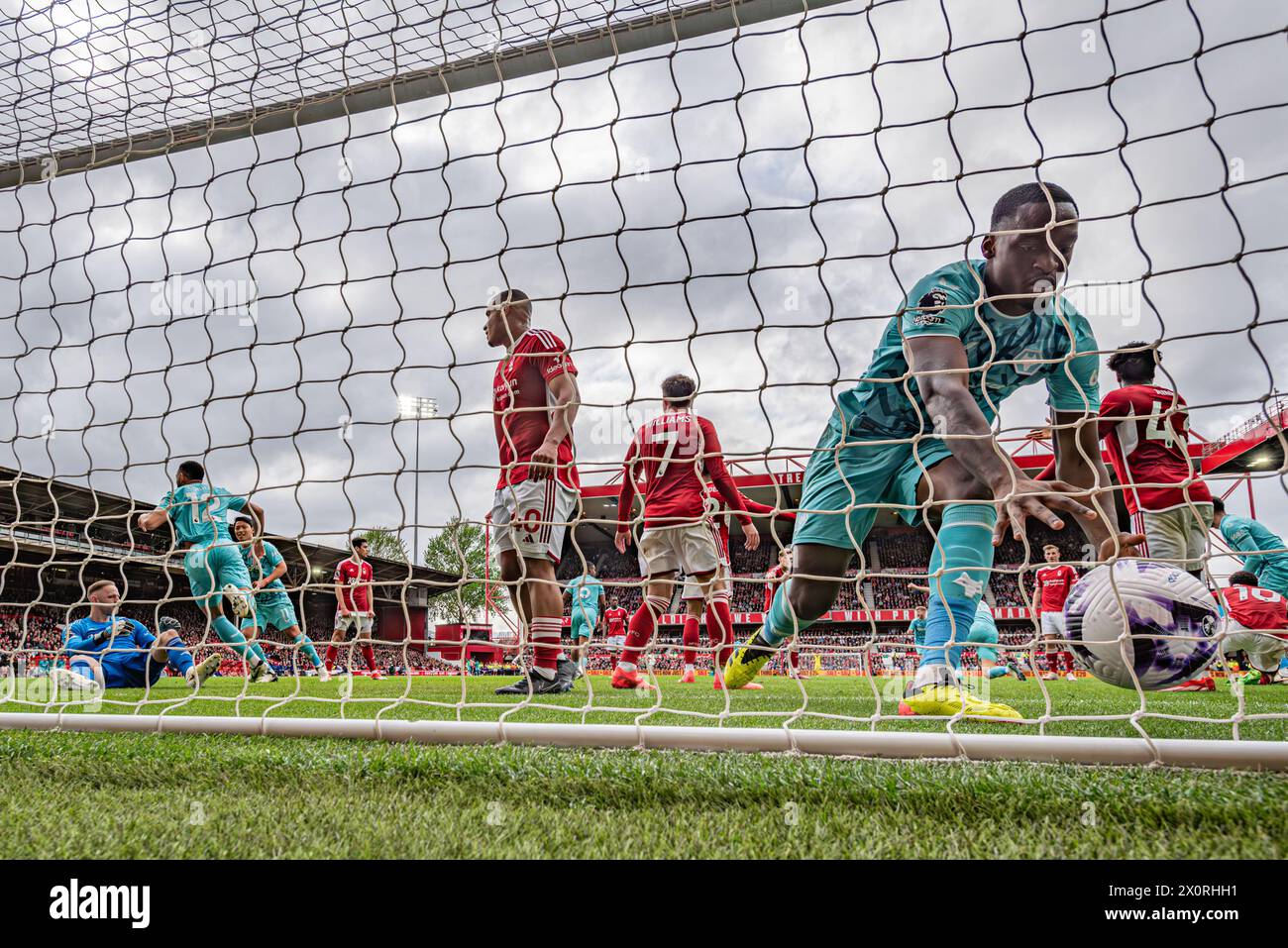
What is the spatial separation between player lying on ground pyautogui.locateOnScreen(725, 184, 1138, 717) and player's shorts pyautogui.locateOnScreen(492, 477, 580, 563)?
1260 millimetres

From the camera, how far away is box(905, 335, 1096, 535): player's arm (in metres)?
2.31

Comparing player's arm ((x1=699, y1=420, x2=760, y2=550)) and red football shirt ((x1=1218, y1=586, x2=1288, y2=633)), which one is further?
red football shirt ((x1=1218, y1=586, x2=1288, y2=633))

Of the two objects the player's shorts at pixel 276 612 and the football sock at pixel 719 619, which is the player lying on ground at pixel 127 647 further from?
the football sock at pixel 719 619

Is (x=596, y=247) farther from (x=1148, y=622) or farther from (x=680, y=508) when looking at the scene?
(x=680, y=508)

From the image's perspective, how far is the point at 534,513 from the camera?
12.4ft

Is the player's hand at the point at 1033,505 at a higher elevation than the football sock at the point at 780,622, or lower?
higher

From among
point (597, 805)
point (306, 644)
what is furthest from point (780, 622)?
point (306, 644)

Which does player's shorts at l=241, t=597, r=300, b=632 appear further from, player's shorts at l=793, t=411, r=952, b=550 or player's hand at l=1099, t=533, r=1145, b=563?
player's hand at l=1099, t=533, r=1145, b=563

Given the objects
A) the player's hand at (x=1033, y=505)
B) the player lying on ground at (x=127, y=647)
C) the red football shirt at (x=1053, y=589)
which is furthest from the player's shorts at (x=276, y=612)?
the red football shirt at (x=1053, y=589)

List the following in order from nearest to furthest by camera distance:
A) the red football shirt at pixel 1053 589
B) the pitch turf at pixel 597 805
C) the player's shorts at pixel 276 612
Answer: the pitch turf at pixel 597 805 → the red football shirt at pixel 1053 589 → the player's shorts at pixel 276 612

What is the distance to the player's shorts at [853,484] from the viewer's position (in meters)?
2.97

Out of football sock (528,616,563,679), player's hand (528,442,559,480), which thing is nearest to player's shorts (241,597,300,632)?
football sock (528,616,563,679)

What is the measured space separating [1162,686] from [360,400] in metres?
3.03

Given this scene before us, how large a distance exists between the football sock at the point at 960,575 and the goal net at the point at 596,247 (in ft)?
0.21
